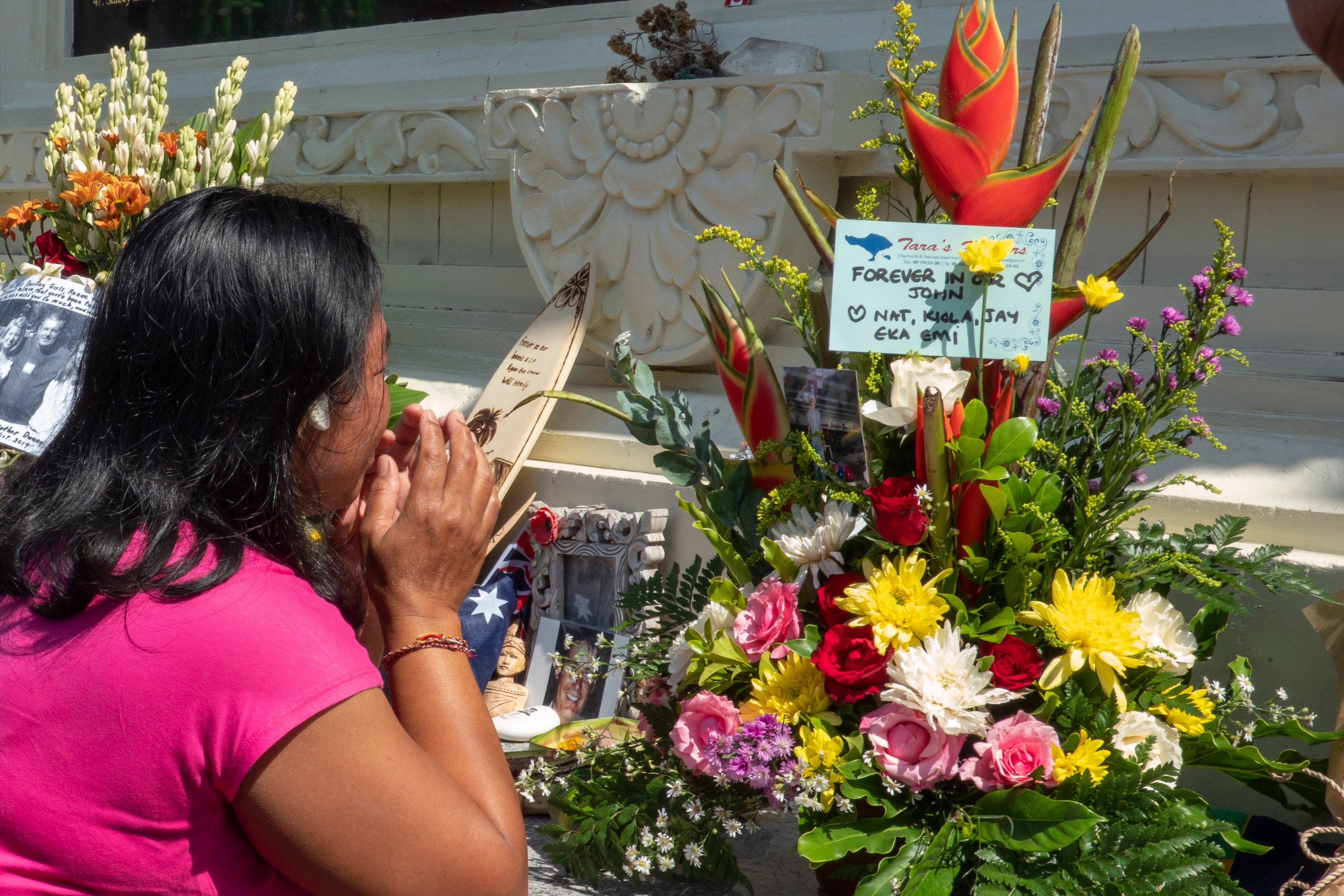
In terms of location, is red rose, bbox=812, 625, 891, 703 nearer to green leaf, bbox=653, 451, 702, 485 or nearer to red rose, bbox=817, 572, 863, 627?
red rose, bbox=817, 572, 863, 627

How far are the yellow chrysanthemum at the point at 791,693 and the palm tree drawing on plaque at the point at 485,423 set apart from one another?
127 centimetres

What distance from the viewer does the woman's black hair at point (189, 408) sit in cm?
94

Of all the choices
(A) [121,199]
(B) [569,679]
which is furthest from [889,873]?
(A) [121,199]

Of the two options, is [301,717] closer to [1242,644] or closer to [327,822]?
[327,822]

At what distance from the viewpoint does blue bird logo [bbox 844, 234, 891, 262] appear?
1.24 metres

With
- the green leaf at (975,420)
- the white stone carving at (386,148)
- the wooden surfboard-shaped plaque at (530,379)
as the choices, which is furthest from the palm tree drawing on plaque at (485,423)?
the green leaf at (975,420)

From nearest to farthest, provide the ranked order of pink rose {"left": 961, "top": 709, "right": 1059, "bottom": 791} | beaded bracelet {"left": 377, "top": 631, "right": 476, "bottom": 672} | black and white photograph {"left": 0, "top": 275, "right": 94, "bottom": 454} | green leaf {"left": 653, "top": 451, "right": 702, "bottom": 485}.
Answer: beaded bracelet {"left": 377, "top": 631, "right": 476, "bottom": 672}, pink rose {"left": 961, "top": 709, "right": 1059, "bottom": 791}, green leaf {"left": 653, "top": 451, "right": 702, "bottom": 485}, black and white photograph {"left": 0, "top": 275, "right": 94, "bottom": 454}

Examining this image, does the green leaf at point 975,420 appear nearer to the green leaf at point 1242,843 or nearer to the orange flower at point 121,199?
the green leaf at point 1242,843

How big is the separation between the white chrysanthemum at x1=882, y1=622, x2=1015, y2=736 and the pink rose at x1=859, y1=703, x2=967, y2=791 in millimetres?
15

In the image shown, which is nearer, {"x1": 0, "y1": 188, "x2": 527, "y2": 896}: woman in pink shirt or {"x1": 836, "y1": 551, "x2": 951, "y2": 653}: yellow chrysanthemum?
{"x1": 0, "y1": 188, "x2": 527, "y2": 896}: woman in pink shirt

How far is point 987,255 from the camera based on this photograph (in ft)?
3.93

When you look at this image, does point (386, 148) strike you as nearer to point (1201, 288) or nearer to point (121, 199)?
point (121, 199)

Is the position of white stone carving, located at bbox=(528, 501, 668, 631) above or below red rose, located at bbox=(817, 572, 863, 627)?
below

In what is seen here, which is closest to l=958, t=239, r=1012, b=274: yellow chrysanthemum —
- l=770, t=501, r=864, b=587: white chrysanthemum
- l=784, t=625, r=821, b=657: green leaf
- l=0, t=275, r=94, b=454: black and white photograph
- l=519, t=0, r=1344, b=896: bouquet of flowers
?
l=519, t=0, r=1344, b=896: bouquet of flowers
